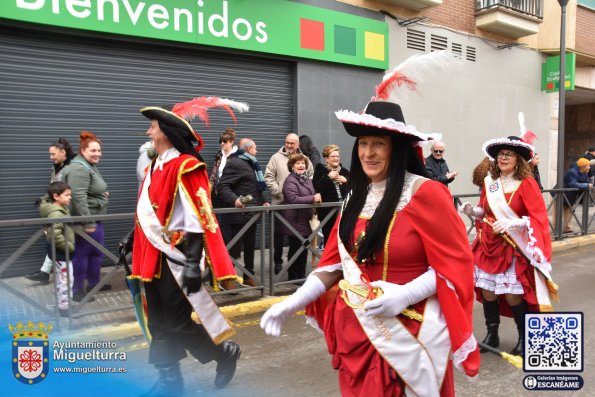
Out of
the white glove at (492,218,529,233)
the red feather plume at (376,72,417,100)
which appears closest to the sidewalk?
the white glove at (492,218,529,233)

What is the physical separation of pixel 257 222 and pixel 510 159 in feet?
10.2

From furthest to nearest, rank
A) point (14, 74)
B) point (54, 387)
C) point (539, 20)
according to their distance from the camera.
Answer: point (539, 20)
point (14, 74)
point (54, 387)

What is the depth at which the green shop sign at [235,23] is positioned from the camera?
24.2 feet

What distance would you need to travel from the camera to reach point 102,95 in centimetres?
805

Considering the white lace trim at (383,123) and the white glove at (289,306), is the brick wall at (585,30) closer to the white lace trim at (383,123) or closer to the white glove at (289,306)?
the white lace trim at (383,123)

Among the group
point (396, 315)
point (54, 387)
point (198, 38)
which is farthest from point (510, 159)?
point (198, 38)

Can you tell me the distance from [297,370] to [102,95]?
18.3ft

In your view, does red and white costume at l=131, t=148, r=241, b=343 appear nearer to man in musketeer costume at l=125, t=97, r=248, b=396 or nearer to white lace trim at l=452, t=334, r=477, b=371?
man in musketeer costume at l=125, t=97, r=248, b=396

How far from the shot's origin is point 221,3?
8.94 metres

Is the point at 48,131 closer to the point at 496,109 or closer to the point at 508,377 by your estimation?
the point at 508,377

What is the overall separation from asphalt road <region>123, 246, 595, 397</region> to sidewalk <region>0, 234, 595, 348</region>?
31 cm

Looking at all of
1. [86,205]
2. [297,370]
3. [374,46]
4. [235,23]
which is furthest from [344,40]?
[297,370]

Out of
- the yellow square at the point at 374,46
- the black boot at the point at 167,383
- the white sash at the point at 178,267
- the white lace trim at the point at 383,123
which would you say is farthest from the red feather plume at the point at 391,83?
the yellow square at the point at 374,46

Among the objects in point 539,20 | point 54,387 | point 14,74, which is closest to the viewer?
point 54,387
